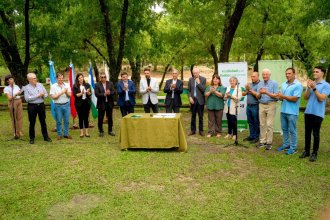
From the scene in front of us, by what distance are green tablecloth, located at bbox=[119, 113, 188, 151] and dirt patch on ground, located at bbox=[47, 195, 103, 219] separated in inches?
105

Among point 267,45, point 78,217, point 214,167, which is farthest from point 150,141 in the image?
point 267,45

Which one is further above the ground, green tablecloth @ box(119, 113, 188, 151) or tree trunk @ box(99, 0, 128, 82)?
tree trunk @ box(99, 0, 128, 82)

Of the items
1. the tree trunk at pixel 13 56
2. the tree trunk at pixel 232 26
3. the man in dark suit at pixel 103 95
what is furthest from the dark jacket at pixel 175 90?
the tree trunk at pixel 13 56

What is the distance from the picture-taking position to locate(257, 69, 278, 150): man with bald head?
7926 mm

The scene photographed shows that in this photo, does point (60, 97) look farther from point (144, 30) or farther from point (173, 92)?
point (144, 30)

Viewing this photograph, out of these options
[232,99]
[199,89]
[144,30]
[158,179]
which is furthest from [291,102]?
[144,30]

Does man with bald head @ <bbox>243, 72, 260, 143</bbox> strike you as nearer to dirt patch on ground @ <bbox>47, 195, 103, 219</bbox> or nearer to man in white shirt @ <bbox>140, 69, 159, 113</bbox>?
man in white shirt @ <bbox>140, 69, 159, 113</bbox>

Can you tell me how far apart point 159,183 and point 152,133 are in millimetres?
2059

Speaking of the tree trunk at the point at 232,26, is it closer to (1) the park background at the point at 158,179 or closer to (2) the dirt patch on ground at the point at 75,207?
(1) the park background at the point at 158,179

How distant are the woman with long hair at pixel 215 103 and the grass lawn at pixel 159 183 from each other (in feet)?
3.35

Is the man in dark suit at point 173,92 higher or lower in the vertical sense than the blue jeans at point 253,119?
higher

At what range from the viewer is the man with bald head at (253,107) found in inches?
332

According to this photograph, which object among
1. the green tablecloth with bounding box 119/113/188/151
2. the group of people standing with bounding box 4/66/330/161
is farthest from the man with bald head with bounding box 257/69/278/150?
the green tablecloth with bounding box 119/113/188/151

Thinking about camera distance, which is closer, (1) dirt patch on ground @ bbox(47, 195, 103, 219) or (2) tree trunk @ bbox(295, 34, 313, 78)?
(1) dirt patch on ground @ bbox(47, 195, 103, 219)
